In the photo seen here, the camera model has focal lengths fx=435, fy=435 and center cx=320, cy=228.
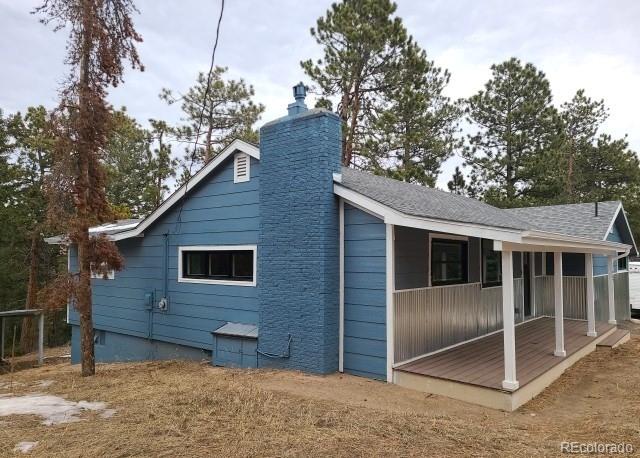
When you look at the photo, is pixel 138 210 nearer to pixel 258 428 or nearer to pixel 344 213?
pixel 344 213

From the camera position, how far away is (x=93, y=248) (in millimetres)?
7355

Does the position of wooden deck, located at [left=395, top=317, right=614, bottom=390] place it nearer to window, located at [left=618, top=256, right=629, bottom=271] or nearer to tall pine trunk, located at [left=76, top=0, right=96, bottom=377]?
tall pine trunk, located at [left=76, top=0, right=96, bottom=377]

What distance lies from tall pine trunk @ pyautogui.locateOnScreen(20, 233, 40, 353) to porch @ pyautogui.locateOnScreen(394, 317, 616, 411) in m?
20.5

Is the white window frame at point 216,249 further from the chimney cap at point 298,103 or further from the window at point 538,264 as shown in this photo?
the window at point 538,264

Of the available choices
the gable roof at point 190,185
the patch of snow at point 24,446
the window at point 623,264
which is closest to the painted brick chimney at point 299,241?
the gable roof at point 190,185

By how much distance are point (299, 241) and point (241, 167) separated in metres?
2.25

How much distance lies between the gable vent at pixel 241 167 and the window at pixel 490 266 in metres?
5.29

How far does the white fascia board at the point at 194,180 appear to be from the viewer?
26.2 feet

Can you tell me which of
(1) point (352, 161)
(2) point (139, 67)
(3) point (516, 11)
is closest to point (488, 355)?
(2) point (139, 67)

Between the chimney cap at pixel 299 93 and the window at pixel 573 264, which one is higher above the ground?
the chimney cap at pixel 299 93

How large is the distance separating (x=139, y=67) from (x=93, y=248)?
3247 mm

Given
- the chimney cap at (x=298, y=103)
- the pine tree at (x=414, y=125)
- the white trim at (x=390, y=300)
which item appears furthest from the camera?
the pine tree at (x=414, y=125)

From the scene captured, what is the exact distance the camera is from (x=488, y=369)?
6.43 m

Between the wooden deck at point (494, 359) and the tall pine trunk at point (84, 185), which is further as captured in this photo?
the tall pine trunk at point (84, 185)
